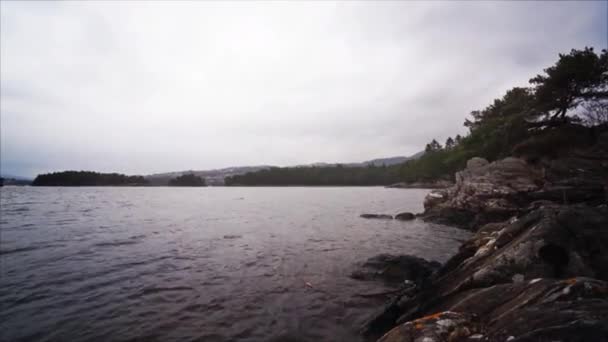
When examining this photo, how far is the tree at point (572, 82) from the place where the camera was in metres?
22.3

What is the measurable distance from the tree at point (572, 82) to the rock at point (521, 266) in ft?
76.7

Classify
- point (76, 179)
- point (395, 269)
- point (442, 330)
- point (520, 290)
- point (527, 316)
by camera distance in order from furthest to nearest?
point (76, 179)
point (395, 269)
point (520, 290)
point (442, 330)
point (527, 316)

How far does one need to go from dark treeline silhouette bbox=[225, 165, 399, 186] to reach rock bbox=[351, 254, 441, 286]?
17381cm

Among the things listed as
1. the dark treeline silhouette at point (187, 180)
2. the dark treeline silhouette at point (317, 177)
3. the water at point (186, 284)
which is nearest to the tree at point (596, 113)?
the water at point (186, 284)

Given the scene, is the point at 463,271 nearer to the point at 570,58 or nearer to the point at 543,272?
the point at 543,272

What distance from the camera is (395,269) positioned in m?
11.6

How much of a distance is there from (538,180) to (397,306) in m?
21.7

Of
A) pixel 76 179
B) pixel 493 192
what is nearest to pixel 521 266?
pixel 493 192

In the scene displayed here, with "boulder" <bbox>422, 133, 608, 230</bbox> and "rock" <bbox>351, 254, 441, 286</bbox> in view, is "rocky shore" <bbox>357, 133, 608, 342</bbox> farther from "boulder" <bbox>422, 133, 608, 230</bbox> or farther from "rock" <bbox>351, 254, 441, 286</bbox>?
"boulder" <bbox>422, 133, 608, 230</bbox>

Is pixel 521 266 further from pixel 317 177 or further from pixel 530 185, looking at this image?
pixel 317 177

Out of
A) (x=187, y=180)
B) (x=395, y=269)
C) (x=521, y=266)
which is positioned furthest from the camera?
(x=187, y=180)

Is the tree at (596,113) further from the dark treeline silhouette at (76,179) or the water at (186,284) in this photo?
the dark treeline silhouette at (76,179)

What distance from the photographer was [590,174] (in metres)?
17.8

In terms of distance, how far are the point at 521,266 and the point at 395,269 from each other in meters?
6.39
